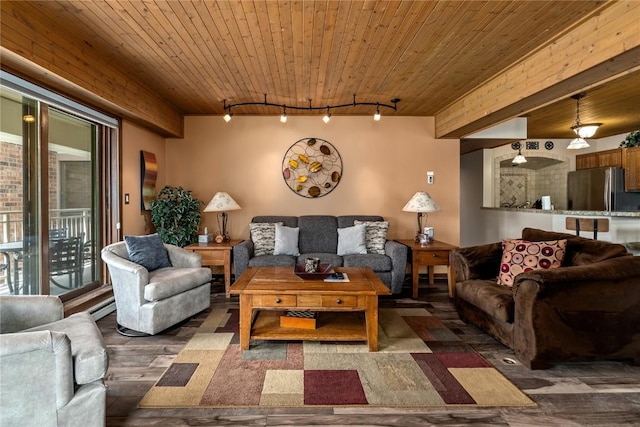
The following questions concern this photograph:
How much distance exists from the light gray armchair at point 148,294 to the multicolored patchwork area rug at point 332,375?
1.07ft

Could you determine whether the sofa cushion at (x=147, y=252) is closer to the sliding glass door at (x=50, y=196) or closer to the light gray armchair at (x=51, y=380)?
the sliding glass door at (x=50, y=196)

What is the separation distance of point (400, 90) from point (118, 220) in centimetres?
365

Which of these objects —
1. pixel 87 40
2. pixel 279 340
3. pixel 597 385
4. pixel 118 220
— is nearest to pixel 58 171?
pixel 118 220

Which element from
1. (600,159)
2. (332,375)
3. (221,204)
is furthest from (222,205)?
(600,159)

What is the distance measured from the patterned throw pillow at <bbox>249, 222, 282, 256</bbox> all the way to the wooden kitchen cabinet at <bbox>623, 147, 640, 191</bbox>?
6.41 metres

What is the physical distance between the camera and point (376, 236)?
15.4 feet

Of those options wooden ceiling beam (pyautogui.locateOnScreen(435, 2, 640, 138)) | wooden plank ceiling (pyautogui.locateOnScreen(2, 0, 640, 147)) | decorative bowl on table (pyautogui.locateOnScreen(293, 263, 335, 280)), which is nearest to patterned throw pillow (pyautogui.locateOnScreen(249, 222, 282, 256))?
decorative bowl on table (pyautogui.locateOnScreen(293, 263, 335, 280))

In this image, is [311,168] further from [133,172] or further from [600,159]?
[600,159]

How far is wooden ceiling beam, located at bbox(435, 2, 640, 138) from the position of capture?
2225 mm

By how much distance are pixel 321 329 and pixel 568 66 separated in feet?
9.26

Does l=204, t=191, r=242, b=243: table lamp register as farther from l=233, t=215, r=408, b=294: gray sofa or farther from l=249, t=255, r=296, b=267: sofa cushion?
l=249, t=255, r=296, b=267: sofa cushion

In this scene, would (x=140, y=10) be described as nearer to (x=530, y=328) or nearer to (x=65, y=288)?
(x=65, y=288)

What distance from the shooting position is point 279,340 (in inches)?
116

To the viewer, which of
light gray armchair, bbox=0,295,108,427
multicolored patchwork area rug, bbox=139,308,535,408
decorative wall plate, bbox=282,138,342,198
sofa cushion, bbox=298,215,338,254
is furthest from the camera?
decorative wall plate, bbox=282,138,342,198
